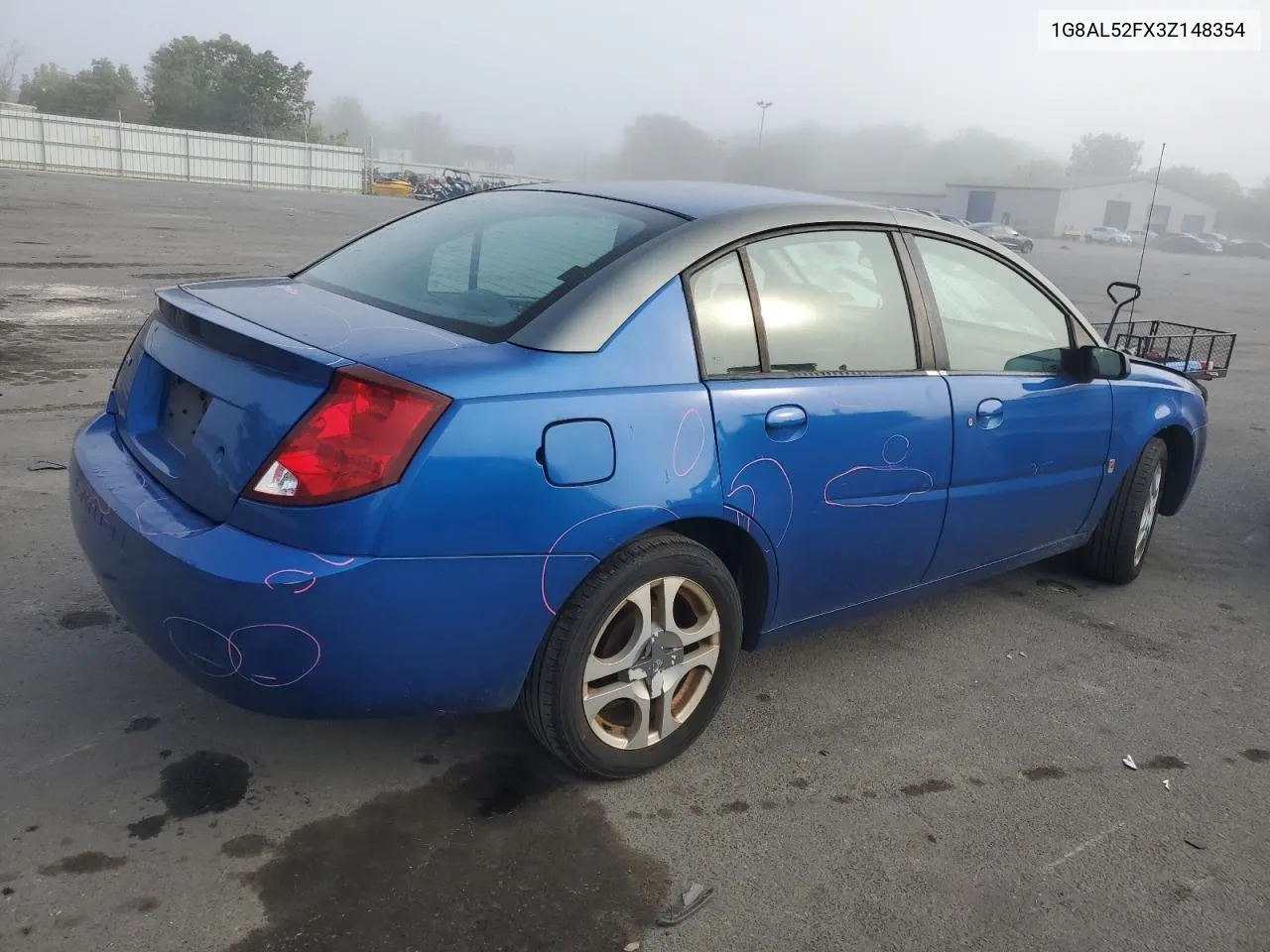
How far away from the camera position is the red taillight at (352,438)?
2.26 m

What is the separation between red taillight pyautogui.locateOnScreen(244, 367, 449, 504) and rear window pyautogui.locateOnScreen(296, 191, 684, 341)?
37 cm

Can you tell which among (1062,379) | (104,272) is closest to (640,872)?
(1062,379)

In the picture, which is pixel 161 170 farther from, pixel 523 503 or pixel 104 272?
pixel 523 503

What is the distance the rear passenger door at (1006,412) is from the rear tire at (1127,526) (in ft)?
1.19

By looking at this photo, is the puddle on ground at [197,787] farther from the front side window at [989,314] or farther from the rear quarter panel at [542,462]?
the front side window at [989,314]

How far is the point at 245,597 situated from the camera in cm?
224

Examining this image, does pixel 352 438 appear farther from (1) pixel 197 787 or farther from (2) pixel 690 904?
(2) pixel 690 904

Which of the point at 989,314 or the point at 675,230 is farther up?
the point at 675,230

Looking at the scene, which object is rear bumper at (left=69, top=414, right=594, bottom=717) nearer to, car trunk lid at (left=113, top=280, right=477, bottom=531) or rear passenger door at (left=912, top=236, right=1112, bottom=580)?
car trunk lid at (left=113, top=280, right=477, bottom=531)

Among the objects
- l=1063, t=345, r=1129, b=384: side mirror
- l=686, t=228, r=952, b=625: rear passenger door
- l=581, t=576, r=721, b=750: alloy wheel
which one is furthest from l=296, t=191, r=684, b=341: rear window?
l=1063, t=345, r=1129, b=384: side mirror

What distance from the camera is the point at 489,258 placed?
3.11m

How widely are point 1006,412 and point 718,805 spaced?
1720 mm

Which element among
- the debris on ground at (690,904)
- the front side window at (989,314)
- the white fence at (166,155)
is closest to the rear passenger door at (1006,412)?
the front side window at (989,314)

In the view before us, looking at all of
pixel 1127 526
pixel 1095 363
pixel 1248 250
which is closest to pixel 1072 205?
pixel 1248 250
